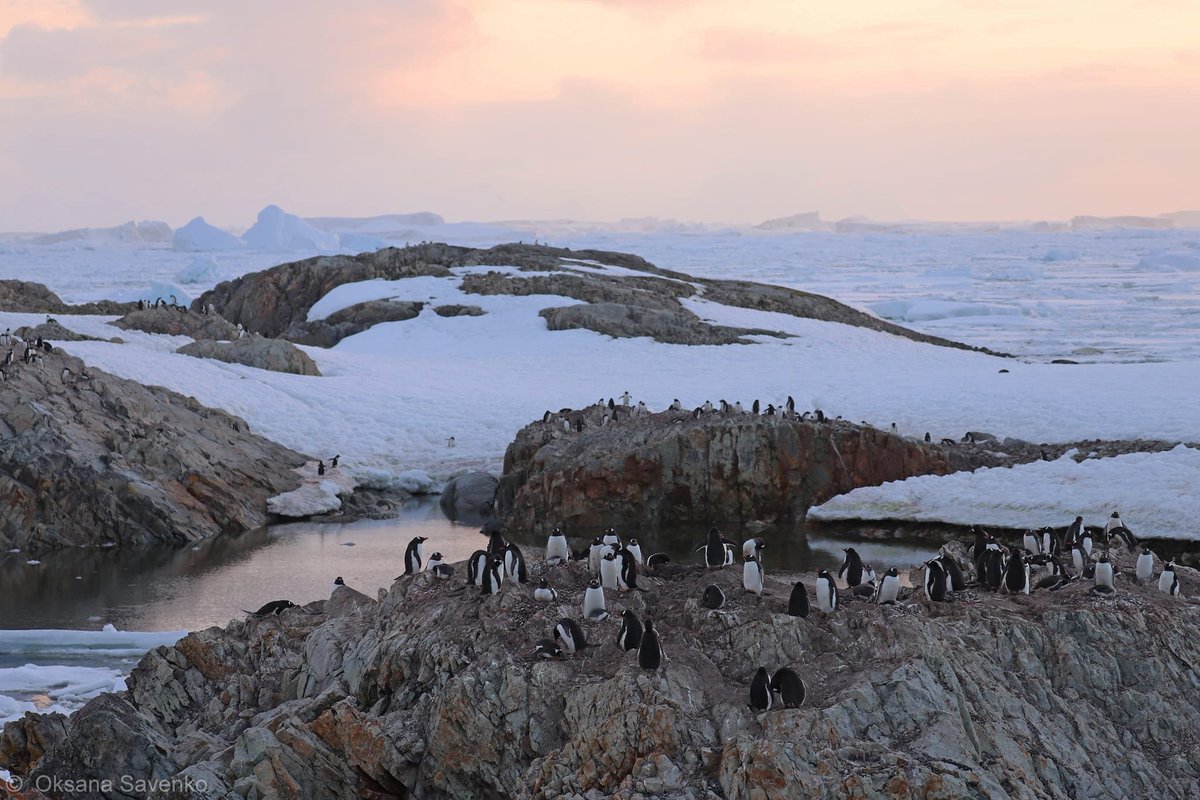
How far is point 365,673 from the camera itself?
50.2ft

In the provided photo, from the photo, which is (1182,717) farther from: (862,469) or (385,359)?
(385,359)

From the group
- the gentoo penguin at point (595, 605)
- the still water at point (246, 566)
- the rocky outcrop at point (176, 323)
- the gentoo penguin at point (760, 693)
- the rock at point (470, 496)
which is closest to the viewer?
the gentoo penguin at point (760, 693)

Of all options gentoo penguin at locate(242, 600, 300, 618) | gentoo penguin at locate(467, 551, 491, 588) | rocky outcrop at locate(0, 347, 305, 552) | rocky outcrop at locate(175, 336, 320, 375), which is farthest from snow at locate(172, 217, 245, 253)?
gentoo penguin at locate(467, 551, 491, 588)

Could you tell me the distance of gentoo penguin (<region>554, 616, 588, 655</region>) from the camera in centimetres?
1391

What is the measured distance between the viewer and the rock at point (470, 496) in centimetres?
3294

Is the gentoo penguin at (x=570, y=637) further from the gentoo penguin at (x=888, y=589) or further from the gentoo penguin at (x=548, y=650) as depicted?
the gentoo penguin at (x=888, y=589)

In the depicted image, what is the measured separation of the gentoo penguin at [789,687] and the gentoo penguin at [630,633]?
1.57 meters

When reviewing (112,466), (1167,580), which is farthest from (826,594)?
(112,466)

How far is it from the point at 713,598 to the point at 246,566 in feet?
50.2

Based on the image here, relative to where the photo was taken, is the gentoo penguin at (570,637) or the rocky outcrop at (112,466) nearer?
the gentoo penguin at (570,637)

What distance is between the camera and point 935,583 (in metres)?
15.4

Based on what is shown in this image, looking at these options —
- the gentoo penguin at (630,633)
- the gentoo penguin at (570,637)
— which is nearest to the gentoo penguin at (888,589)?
the gentoo penguin at (630,633)

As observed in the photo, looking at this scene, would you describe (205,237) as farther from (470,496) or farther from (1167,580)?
(1167,580)

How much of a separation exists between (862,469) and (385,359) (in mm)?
21595
